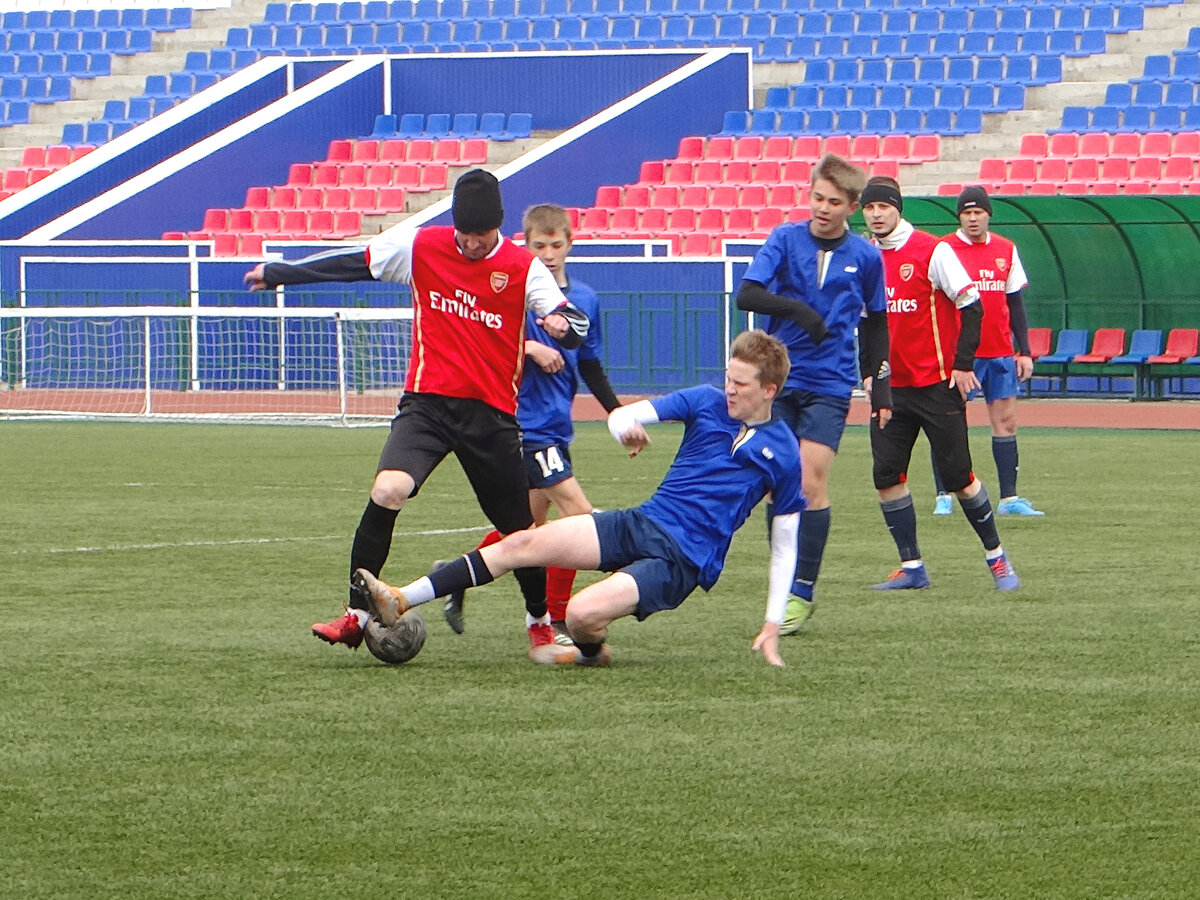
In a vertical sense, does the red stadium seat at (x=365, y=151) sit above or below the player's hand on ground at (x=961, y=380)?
above

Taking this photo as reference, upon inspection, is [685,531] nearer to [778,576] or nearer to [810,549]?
[778,576]

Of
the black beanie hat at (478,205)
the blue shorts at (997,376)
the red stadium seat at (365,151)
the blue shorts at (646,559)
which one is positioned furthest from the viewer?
the red stadium seat at (365,151)

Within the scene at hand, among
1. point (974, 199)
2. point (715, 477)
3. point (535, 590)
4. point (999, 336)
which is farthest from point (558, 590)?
point (999, 336)

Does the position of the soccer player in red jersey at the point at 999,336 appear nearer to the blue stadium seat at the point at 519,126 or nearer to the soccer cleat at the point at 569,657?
the soccer cleat at the point at 569,657

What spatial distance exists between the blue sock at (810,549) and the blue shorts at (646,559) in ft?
4.40

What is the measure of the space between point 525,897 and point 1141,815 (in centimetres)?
162

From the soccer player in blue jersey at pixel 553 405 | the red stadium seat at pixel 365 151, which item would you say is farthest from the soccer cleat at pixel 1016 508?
the red stadium seat at pixel 365 151

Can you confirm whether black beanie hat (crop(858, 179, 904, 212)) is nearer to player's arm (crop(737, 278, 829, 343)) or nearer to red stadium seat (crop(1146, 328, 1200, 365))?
player's arm (crop(737, 278, 829, 343))

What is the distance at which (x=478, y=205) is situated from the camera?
7551mm

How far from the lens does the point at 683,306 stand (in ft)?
88.1

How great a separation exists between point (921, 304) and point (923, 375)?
0.34 m

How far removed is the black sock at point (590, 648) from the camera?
7492 millimetres

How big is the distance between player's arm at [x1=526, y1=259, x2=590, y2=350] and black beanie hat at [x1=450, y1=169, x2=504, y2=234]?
25 cm

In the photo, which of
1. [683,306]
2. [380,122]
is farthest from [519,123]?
[683,306]
